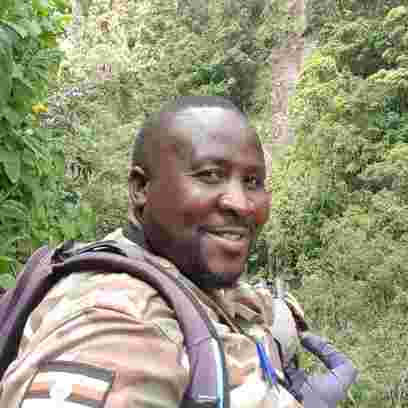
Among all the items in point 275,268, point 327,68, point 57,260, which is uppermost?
point 57,260

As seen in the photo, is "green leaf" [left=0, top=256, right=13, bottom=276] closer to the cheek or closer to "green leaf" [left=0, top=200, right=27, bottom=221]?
"green leaf" [left=0, top=200, right=27, bottom=221]

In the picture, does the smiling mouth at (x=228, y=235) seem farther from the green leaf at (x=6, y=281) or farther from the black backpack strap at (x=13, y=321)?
the green leaf at (x=6, y=281)

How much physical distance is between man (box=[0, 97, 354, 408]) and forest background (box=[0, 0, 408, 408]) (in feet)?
2.74

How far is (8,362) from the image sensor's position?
0.97 m

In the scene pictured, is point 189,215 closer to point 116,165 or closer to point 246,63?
point 116,165

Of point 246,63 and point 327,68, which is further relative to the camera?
point 246,63

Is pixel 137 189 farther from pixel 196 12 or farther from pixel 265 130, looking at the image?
pixel 196 12

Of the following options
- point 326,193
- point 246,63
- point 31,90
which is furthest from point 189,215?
point 246,63

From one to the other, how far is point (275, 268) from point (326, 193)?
1.92 meters

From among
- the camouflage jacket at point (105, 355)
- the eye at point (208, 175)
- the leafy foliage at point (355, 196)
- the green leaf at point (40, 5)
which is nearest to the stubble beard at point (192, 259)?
the eye at point (208, 175)

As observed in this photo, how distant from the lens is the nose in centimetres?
108

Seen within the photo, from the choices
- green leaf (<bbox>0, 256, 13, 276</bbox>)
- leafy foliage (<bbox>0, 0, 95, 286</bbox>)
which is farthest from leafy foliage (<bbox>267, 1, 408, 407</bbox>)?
green leaf (<bbox>0, 256, 13, 276</bbox>)

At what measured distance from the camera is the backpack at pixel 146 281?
767 millimetres

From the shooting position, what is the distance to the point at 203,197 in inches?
42.6
